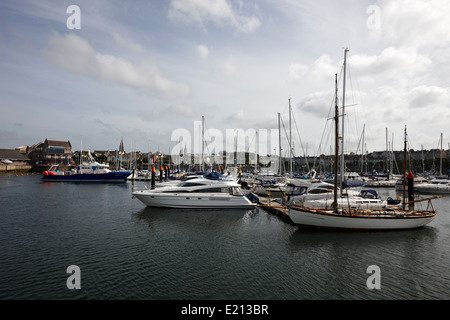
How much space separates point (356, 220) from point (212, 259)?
11.9 m

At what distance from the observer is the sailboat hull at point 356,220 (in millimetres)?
18656

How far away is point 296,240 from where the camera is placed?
17.2 meters

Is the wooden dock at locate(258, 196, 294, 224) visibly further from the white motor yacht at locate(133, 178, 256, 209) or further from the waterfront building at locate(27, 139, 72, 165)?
the waterfront building at locate(27, 139, 72, 165)

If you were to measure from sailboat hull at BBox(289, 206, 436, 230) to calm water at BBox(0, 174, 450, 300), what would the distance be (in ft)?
2.03

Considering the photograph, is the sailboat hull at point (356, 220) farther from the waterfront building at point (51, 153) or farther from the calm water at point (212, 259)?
the waterfront building at point (51, 153)

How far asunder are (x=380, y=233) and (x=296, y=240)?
7060 mm

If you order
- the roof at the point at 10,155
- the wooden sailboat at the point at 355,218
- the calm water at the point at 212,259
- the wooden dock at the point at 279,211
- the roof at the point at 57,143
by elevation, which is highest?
the roof at the point at 57,143

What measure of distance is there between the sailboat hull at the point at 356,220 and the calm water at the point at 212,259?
2.03 feet

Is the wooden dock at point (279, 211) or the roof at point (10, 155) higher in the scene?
the roof at point (10, 155)

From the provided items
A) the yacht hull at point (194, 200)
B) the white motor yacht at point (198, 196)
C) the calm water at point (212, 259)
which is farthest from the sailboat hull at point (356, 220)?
the white motor yacht at point (198, 196)

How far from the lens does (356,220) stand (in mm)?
18609

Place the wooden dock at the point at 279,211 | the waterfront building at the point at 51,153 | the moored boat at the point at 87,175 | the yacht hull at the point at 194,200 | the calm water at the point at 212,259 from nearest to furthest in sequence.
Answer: the calm water at the point at 212,259 → the wooden dock at the point at 279,211 → the yacht hull at the point at 194,200 → the moored boat at the point at 87,175 → the waterfront building at the point at 51,153
